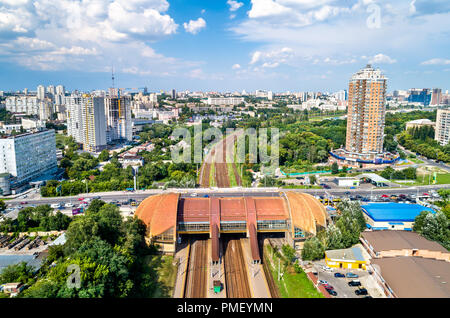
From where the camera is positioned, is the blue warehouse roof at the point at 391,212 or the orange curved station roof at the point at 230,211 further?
the blue warehouse roof at the point at 391,212

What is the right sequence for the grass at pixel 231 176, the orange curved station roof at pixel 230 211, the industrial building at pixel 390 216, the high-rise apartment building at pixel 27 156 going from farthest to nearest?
the grass at pixel 231 176, the high-rise apartment building at pixel 27 156, the industrial building at pixel 390 216, the orange curved station roof at pixel 230 211

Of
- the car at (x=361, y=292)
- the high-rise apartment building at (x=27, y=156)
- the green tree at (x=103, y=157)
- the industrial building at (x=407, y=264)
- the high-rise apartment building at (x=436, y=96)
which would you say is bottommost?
the car at (x=361, y=292)

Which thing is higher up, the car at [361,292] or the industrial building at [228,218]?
the industrial building at [228,218]

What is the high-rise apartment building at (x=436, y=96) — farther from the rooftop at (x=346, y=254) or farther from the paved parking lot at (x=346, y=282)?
the paved parking lot at (x=346, y=282)

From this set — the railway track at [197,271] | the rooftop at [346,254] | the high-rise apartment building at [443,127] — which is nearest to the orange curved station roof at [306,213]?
the rooftop at [346,254]

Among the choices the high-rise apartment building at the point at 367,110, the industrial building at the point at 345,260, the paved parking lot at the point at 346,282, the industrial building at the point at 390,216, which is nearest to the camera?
the paved parking lot at the point at 346,282

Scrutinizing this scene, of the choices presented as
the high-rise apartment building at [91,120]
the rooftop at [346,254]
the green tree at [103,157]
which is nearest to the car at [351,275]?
the rooftop at [346,254]
